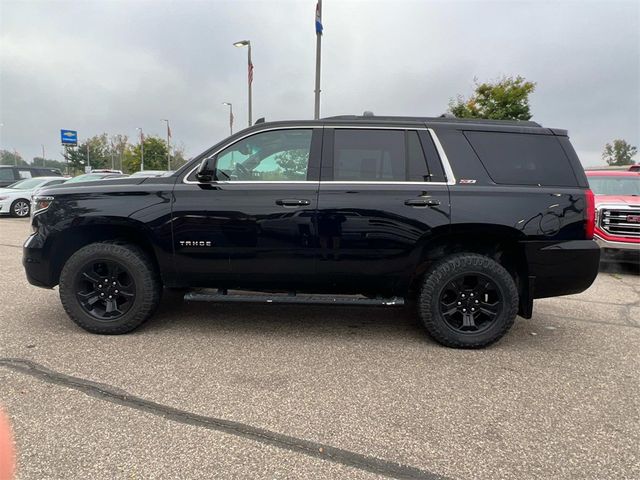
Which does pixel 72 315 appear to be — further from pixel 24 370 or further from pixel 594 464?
pixel 594 464

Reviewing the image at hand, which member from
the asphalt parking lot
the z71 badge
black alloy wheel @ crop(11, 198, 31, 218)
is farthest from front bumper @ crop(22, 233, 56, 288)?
black alloy wheel @ crop(11, 198, 31, 218)

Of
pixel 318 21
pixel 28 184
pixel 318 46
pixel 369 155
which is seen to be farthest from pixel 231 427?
pixel 28 184

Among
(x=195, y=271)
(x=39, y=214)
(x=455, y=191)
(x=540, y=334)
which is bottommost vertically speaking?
(x=540, y=334)

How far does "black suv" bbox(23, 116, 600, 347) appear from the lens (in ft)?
11.9

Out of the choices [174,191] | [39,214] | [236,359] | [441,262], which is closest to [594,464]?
[441,262]

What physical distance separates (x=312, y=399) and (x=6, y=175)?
20245 mm

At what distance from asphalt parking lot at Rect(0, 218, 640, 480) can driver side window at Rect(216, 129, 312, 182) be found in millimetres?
1427

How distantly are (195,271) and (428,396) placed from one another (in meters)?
2.12

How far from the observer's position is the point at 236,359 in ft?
11.3

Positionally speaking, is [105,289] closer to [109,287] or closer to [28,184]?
[109,287]

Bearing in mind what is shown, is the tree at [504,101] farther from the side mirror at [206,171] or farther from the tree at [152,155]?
the tree at [152,155]

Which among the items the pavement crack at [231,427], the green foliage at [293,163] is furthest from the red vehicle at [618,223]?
the pavement crack at [231,427]

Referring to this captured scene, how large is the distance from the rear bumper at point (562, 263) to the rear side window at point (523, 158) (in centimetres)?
51

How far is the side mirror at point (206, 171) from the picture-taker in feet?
12.1
